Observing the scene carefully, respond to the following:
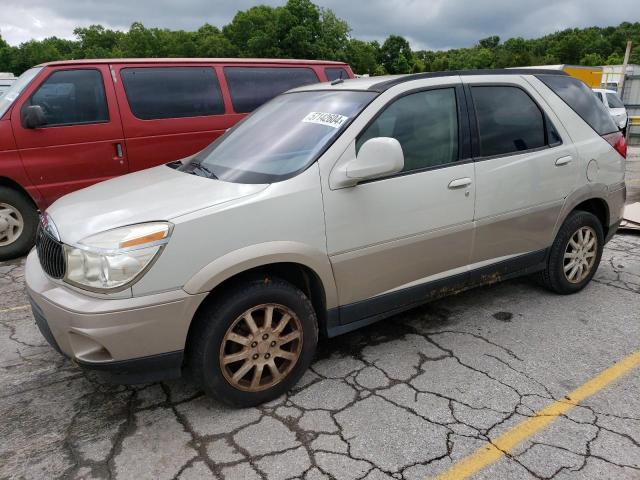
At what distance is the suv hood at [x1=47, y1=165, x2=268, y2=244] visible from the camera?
8.03 feet

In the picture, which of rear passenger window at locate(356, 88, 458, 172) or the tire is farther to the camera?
the tire

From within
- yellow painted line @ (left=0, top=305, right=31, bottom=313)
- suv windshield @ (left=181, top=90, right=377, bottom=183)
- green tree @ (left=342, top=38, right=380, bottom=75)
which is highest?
green tree @ (left=342, top=38, right=380, bottom=75)

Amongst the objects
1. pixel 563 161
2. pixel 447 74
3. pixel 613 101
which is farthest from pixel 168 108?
pixel 613 101

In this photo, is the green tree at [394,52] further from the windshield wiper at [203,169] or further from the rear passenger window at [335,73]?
the windshield wiper at [203,169]

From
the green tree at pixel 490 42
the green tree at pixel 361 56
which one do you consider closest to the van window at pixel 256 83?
the green tree at pixel 361 56

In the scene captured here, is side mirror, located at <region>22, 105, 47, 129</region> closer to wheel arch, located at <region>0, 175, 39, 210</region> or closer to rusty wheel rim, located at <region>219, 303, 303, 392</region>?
wheel arch, located at <region>0, 175, 39, 210</region>

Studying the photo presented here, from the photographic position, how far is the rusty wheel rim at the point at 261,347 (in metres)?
2.58

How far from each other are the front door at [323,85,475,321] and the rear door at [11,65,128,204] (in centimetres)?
364

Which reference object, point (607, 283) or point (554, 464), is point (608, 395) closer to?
point (554, 464)

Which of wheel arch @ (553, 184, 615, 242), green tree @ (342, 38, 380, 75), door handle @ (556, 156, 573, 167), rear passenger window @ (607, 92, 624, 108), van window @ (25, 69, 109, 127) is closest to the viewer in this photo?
door handle @ (556, 156, 573, 167)

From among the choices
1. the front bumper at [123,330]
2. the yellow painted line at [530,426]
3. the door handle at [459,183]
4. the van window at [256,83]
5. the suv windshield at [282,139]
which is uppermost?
the van window at [256,83]

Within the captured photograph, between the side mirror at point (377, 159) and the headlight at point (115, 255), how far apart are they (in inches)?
40.2

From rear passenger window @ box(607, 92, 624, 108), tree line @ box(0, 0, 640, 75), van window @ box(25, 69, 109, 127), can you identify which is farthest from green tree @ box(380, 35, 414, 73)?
van window @ box(25, 69, 109, 127)

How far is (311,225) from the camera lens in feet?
8.72
